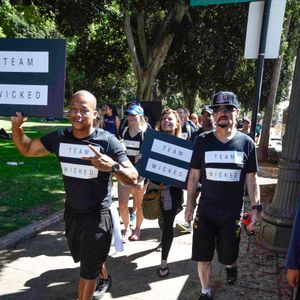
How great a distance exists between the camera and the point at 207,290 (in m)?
3.60

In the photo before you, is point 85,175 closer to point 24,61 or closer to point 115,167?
point 115,167

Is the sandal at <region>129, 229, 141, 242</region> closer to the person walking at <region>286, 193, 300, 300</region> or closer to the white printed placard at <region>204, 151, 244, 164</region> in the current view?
the white printed placard at <region>204, 151, 244, 164</region>

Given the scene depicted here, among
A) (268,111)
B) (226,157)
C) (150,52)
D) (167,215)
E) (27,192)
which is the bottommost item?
(27,192)

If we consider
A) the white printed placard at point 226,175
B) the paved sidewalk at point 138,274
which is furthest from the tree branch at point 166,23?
the white printed placard at point 226,175

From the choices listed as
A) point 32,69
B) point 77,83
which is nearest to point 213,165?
point 32,69

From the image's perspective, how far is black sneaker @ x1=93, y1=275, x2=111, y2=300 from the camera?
12.0 feet

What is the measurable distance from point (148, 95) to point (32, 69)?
37.9ft

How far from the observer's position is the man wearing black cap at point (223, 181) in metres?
3.33

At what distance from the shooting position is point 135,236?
17.5ft

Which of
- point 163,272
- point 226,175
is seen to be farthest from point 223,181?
point 163,272

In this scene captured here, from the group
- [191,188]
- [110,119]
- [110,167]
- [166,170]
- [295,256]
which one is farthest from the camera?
[110,119]

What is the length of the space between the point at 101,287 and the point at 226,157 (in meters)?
1.83

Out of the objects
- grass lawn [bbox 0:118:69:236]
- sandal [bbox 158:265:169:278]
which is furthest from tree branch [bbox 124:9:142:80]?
sandal [bbox 158:265:169:278]

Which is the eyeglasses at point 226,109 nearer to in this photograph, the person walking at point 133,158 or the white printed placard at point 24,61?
the white printed placard at point 24,61
